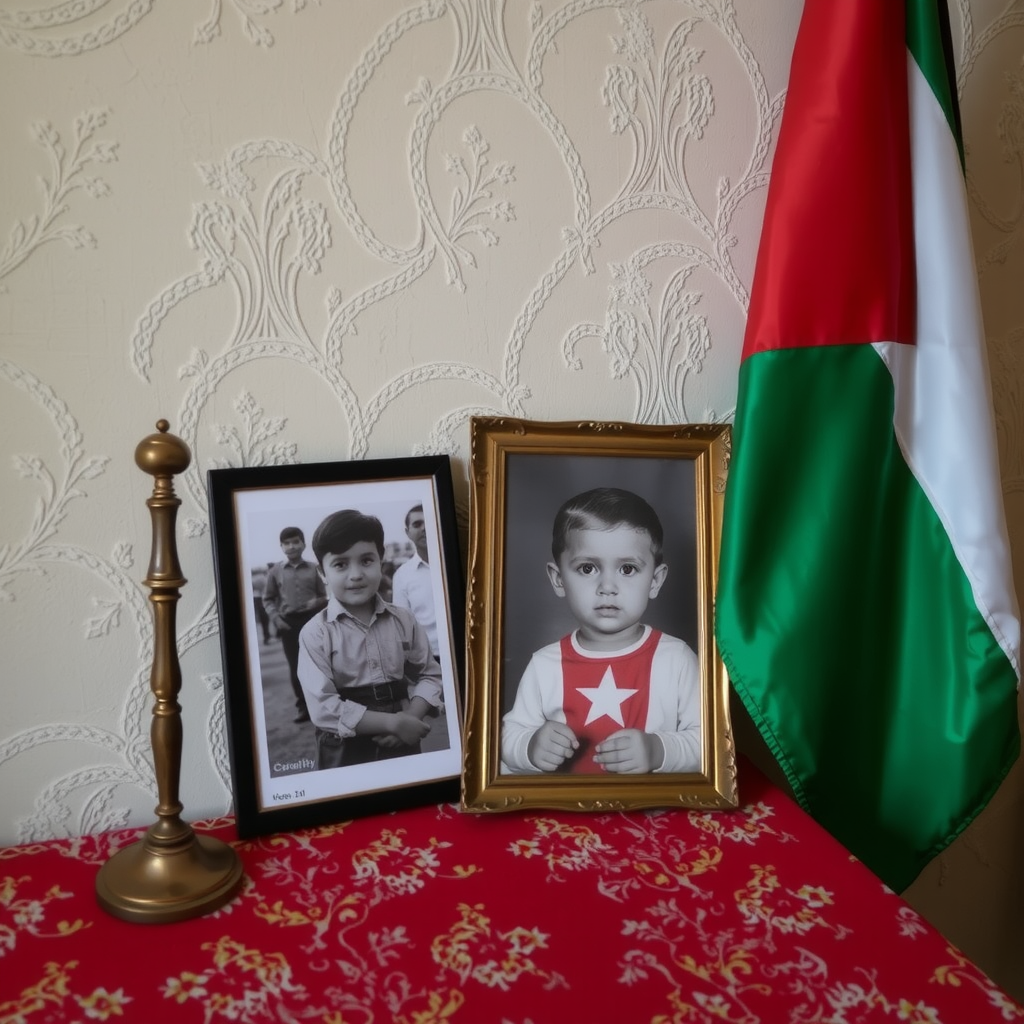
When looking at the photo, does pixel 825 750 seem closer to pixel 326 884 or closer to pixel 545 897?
pixel 545 897

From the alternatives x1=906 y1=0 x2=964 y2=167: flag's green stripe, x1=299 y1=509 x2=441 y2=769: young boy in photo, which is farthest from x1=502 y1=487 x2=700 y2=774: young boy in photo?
x1=906 y1=0 x2=964 y2=167: flag's green stripe

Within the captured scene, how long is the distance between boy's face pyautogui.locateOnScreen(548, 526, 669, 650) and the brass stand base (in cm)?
44

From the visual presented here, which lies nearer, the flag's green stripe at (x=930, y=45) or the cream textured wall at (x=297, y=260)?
the cream textured wall at (x=297, y=260)

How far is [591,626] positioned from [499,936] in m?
0.35

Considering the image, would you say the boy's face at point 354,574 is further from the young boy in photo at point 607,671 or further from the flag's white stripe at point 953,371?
the flag's white stripe at point 953,371

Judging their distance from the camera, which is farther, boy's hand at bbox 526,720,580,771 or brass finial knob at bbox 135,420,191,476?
boy's hand at bbox 526,720,580,771

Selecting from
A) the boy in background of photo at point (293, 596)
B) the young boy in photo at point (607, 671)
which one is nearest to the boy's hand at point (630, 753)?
the young boy in photo at point (607, 671)

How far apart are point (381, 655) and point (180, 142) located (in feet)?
1.87

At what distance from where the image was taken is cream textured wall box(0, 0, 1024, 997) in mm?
838

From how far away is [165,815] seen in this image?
77 centimetres

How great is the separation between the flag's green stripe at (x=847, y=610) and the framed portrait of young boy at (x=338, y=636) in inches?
13.2

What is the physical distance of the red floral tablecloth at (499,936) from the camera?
0.67 meters

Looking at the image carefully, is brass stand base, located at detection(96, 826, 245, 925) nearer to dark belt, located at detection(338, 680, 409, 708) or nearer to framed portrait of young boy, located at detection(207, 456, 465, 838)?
framed portrait of young boy, located at detection(207, 456, 465, 838)

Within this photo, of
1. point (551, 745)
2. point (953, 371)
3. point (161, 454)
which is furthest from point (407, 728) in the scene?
point (953, 371)
